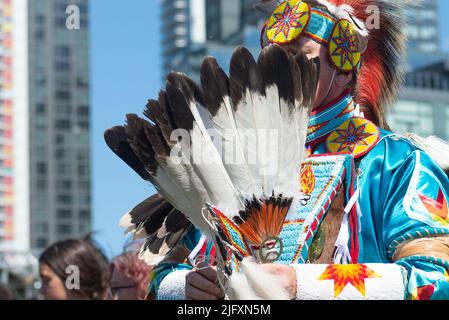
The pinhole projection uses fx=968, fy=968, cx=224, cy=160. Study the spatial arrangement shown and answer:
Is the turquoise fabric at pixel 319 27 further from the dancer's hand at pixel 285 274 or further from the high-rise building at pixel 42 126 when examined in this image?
the high-rise building at pixel 42 126

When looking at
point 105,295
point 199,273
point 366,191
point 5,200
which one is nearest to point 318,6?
point 366,191

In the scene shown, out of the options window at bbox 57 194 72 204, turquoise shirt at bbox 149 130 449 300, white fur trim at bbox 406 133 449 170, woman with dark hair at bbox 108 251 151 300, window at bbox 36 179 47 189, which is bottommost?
window at bbox 57 194 72 204

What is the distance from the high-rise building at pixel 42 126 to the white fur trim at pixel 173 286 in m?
94.6

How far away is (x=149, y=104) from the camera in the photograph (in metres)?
2.85

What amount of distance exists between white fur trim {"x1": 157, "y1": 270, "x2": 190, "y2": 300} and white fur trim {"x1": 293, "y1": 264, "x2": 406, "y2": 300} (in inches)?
A: 19.1

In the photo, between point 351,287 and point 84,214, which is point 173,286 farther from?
point 84,214

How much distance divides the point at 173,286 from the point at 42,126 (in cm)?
10959

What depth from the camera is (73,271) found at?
18.4ft

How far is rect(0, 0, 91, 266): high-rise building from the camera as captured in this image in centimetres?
9856

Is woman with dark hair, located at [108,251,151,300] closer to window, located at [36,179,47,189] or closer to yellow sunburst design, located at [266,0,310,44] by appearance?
yellow sunburst design, located at [266,0,310,44]

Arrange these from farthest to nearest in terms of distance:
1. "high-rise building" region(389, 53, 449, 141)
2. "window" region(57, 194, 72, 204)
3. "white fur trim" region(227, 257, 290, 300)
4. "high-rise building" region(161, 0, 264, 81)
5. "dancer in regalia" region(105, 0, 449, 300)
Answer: "high-rise building" region(161, 0, 264, 81)
"window" region(57, 194, 72, 204)
"high-rise building" region(389, 53, 449, 141)
"dancer in regalia" region(105, 0, 449, 300)
"white fur trim" region(227, 257, 290, 300)

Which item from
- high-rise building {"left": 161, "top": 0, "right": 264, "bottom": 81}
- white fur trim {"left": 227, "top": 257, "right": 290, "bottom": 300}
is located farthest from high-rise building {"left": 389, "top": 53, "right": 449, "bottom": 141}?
white fur trim {"left": 227, "top": 257, "right": 290, "bottom": 300}

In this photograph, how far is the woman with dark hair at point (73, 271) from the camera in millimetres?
5648

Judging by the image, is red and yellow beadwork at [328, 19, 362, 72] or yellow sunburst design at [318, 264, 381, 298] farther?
red and yellow beadwork at [328, 19, 362, 72]
